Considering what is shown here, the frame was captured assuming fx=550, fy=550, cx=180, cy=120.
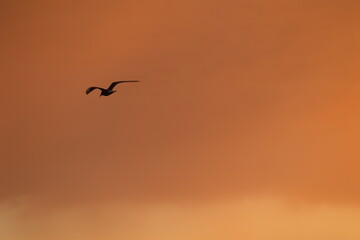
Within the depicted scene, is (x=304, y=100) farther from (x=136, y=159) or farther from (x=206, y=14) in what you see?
(x=136, y=159)

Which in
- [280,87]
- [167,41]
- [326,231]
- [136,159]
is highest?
[167,41]

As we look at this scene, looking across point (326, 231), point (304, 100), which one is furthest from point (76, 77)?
point (326, 231)

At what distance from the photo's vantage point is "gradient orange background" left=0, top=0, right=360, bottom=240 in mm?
3787

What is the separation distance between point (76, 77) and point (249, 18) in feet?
4.33

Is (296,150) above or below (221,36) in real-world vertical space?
below

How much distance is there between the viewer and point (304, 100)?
12.6ft

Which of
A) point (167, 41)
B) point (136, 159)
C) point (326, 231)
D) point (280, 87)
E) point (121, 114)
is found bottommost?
point (326, 231)

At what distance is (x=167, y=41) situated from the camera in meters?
3.96

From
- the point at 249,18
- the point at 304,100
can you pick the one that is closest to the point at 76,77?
the point at 249,18

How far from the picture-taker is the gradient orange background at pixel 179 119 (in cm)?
379

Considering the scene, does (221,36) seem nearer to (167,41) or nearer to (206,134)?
(167,41)

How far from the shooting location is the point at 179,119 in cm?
395

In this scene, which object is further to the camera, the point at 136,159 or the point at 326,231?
the point at 136,159

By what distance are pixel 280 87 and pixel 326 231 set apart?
3.40 feet
